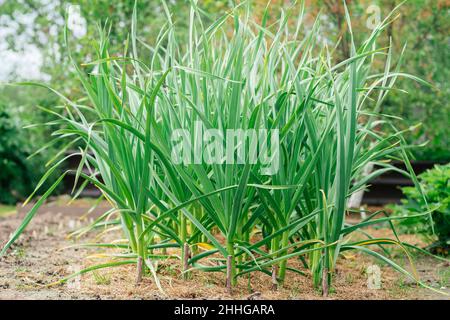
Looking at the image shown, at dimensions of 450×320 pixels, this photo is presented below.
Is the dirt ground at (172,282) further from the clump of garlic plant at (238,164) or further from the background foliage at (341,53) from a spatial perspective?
the background foliage at (341,53)

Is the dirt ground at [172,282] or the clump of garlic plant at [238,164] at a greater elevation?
the clump of garlic plant at [238,164]

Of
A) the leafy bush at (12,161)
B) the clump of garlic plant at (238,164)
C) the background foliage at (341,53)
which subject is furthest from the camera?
the leafy bush at (12,161)

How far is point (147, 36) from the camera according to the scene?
6.15 meters

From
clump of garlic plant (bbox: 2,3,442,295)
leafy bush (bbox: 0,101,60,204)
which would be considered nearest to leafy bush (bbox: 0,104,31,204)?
leafy bush (bbox: 0,101,60,204)

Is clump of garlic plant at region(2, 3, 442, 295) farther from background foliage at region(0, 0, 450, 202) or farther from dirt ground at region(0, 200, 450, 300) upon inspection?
background foliage at region(0, 0, 450, 202)

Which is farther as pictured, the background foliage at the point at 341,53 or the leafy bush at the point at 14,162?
the leafy bush at the point at 14,162

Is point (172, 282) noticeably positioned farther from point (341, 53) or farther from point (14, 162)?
point (14, 162)

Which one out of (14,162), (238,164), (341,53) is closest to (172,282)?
(238,164)

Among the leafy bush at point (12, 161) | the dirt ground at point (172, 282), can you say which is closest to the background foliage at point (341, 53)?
the leafy bush at point (12, 161)
